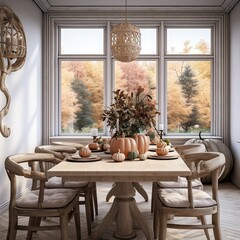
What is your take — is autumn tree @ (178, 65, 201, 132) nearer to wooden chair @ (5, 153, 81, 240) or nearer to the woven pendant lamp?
the woven pendant lamp

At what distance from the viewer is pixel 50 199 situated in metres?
2.52

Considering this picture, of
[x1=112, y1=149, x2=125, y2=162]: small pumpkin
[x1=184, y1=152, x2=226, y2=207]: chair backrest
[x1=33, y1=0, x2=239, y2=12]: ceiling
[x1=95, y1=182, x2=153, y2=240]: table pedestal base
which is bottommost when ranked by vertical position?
[x1=95, y1=182, x2=153, y2=240]: table pedestal base

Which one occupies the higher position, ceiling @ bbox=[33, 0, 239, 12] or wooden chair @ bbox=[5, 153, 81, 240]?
ceiling @ bbox=[33, 0, 239, 12]

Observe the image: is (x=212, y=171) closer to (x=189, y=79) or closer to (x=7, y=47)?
(x=7, y=47)

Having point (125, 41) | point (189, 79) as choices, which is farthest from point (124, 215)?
point (189, 79)

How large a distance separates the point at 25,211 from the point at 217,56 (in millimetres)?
4314

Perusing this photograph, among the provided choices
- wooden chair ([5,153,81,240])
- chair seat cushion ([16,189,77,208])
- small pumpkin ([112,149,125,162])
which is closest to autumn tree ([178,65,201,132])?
small pumpkin ([112,149,125,162])

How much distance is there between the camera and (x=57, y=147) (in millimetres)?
3623

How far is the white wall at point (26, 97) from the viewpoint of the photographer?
3.89 meters

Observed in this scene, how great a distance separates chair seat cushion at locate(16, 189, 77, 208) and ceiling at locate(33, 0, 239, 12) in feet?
11.3

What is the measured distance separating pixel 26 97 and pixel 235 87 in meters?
3.26

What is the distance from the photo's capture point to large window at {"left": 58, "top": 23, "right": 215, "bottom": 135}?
559cm

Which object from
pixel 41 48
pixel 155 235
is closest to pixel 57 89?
pixel 41 48

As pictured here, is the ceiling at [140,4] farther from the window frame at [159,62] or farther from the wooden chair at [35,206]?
the wooden chair at [35,206]
